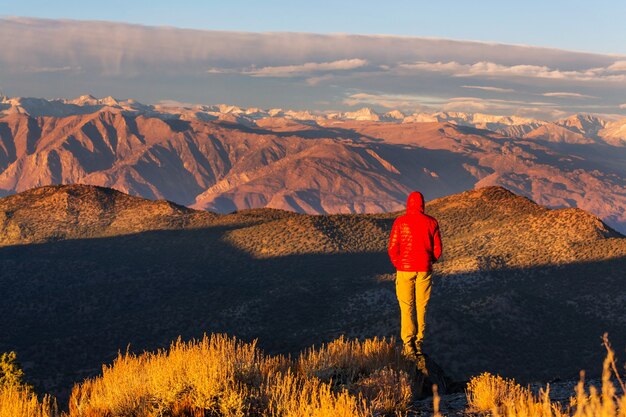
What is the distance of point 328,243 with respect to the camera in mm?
84625

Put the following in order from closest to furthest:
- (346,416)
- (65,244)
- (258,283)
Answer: (346,416) < (258,283) < (65,244)

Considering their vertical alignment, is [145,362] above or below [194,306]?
above

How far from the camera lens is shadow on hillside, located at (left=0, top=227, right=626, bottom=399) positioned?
52.2 meters

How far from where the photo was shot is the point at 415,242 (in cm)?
1594

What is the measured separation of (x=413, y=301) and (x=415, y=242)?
1405mm

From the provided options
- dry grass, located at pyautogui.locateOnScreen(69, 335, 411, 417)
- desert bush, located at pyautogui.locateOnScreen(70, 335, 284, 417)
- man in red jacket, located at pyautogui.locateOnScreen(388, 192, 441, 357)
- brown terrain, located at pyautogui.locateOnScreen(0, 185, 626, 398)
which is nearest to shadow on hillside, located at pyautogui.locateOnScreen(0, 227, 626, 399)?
brown terrain, located at pyautogui.locateOnScreen(0, 185, 626, 398)

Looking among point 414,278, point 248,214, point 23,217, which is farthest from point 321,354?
point 23,217

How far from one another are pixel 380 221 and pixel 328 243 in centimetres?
1167

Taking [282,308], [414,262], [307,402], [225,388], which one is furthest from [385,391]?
[282,308]

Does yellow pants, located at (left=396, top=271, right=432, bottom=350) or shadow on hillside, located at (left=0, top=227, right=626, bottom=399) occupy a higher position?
yellow pants, located at (left=396, top=271, right=432, bottom=350)

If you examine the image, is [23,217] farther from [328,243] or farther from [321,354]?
[321,354]

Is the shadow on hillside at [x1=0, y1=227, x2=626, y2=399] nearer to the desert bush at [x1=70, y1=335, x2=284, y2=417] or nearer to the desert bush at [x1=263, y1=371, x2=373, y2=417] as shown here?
the desert bush at [x1=70, y1=335, x2=284, y2=417]

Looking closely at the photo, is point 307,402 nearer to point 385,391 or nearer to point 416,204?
point 385,391

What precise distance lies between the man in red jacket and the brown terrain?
30646mm
